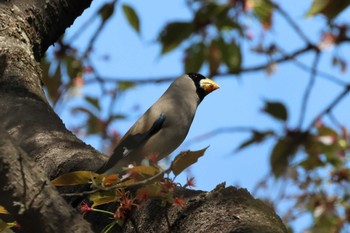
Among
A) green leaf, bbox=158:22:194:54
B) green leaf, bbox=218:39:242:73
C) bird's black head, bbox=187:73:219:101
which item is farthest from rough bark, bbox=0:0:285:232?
bird's black head, bbox=187:73:219:101

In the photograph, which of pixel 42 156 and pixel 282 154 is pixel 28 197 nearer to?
pixel 282 154

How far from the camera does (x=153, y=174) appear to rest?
174 cm

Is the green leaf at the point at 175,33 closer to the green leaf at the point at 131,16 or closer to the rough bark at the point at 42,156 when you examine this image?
the rough bark at the point at 42,156

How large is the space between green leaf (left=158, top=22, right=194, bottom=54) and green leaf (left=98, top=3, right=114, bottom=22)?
39cm

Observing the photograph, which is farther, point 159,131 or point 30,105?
point 159,131

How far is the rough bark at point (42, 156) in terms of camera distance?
1.63m

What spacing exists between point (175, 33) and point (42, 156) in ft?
3.38

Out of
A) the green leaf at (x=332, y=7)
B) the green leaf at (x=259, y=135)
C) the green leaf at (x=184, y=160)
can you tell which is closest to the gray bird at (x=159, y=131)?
the green leaf at (x=259, y=135)

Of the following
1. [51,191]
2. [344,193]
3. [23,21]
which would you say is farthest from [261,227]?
[344,193]

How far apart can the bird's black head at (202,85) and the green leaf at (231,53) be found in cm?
85

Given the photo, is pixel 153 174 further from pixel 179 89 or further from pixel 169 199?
pixel 179 89

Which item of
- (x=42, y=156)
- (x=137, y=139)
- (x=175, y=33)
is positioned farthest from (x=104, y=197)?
(x=137, y=139)

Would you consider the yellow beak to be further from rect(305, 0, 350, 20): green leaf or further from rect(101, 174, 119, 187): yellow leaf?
rect(101, 174, 119, 187): yellow leaf

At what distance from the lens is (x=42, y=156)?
2570mm
